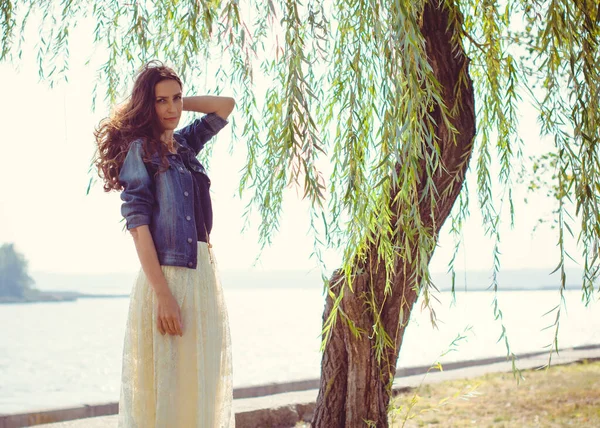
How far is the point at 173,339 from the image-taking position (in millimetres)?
2020

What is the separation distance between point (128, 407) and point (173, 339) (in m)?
0.24

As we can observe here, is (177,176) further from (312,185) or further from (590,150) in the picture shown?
(590,150)

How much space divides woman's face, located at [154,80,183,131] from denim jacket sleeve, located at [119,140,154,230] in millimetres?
114

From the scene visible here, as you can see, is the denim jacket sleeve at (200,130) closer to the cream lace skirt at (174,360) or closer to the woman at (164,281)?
the woman at (164,281)

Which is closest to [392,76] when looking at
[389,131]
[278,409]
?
[389,131]

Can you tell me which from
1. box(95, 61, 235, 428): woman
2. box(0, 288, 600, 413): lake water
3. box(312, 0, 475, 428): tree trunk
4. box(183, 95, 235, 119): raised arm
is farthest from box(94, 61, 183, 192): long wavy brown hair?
box(0, 288, 600, 413): lake water

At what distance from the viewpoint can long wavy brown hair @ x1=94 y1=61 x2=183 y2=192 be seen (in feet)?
6.84

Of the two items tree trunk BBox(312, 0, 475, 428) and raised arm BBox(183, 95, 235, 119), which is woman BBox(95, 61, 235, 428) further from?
tree trunk BBox(312, 0, 475, 428)

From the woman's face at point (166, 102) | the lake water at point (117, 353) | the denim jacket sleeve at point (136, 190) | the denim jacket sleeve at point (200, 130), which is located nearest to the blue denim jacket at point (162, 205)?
the denim jacket sleeve at point (136, 190)

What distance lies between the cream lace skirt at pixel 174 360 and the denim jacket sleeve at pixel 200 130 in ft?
1.51

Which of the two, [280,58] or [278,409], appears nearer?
[280,58]

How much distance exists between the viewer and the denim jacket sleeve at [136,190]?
200 cm

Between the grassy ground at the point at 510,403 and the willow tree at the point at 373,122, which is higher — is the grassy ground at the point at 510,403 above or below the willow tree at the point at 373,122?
below

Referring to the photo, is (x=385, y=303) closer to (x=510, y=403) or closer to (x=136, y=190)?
(x=136, y=190)
